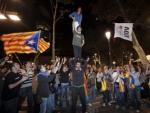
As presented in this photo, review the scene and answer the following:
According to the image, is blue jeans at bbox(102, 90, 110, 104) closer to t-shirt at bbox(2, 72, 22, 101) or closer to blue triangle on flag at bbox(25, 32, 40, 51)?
blue triangle on flag at bbox(25, 32, 40, 51)

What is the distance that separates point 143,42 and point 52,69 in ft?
91.0

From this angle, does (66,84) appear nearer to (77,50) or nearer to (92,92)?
(92,92)

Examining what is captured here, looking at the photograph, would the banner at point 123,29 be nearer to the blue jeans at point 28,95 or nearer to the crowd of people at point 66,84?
the crowd of people at point 66,84

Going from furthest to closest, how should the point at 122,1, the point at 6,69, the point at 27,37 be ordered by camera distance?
the point at 122,1 < the point at 27,37 < the point at 6,69

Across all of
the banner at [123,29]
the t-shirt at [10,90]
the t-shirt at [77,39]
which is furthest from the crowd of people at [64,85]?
the banner at [123,29]

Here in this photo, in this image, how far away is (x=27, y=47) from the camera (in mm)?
11750

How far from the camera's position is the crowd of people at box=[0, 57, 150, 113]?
27.8ft

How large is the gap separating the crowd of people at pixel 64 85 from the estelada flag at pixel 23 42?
0.79 meters

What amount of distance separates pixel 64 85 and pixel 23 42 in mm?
3241

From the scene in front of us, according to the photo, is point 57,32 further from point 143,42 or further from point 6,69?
point 6,69

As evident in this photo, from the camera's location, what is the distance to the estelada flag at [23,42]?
11623mm

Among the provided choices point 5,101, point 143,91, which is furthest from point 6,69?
point 143,91

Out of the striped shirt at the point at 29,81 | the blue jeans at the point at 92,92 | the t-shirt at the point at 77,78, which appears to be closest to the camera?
the t-shirt at the point at 77,78

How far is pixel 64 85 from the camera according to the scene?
45.5 ft
